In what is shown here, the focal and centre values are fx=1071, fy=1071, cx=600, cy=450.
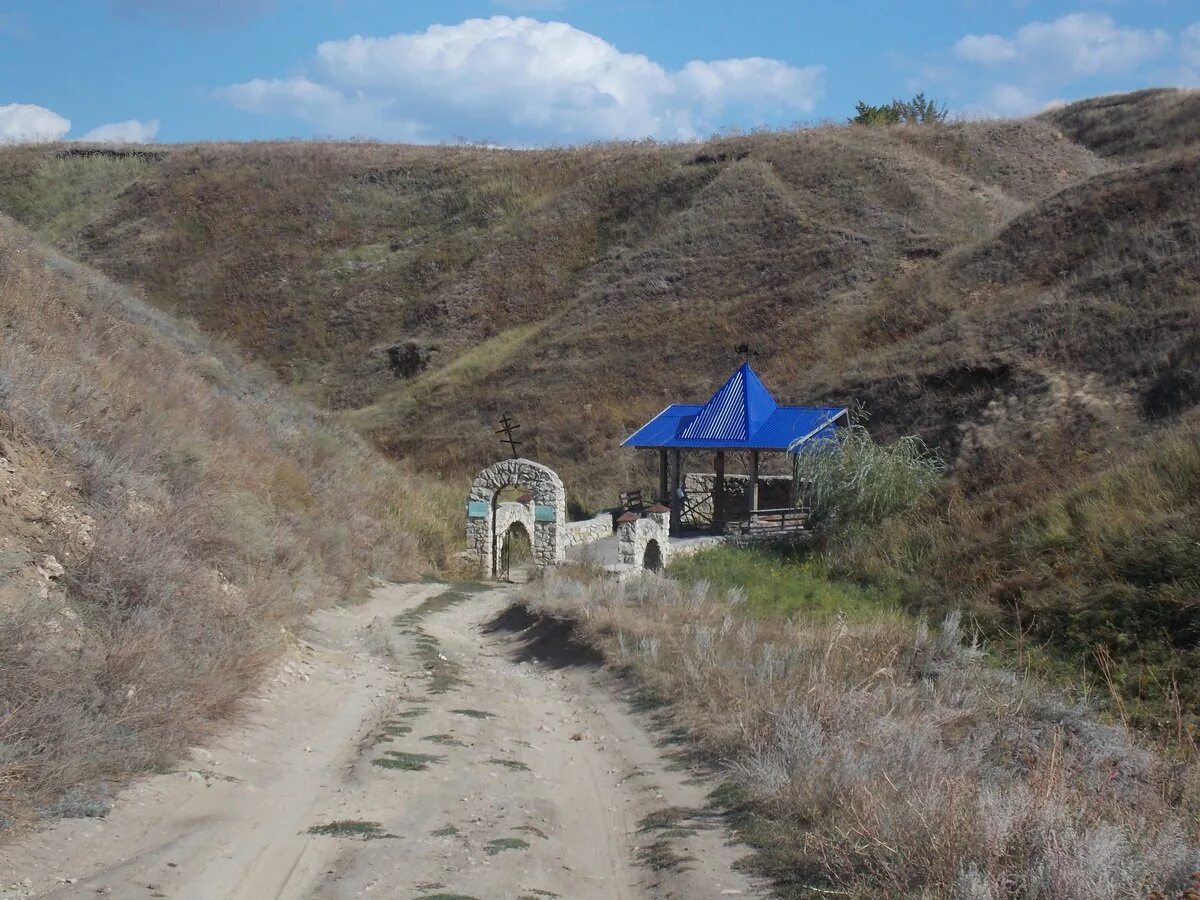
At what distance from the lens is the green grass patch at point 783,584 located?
52.4 ft

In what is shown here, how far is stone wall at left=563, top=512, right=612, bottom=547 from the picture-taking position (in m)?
23.8

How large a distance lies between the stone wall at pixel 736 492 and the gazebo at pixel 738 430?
1.55m

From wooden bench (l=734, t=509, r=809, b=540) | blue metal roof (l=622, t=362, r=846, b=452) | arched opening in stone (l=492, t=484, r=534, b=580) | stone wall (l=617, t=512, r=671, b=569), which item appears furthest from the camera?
blue metal roof (l=622, t=362, r=846, b=452)

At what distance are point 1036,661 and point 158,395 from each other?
12218mm

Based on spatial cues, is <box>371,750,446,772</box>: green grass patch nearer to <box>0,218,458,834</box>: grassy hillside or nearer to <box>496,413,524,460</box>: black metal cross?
<box>0,218,458,834</box>: grassy hillside

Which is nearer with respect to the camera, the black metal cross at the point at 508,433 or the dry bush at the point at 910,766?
the dry bush at the point at 910,766

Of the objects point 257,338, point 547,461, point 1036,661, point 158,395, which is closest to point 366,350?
point 257,338

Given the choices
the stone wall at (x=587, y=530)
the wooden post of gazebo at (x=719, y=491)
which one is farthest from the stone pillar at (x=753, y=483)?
the stone wall at (x=587, y=530)

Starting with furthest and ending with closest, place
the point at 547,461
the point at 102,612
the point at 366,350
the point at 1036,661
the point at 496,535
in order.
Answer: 1. the point at 366,350
2. the point at 547,461
3. the point at 496,535
4. the point at 1036,661
5. the point at 102,612

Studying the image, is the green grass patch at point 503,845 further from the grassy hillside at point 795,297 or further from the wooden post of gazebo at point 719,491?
the wooden post of gazebo at point 719,491

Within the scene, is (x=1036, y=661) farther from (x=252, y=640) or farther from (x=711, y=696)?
(x=252, y=640)

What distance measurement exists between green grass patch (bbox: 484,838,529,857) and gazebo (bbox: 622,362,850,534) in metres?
18.5

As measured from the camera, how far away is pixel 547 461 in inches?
1436

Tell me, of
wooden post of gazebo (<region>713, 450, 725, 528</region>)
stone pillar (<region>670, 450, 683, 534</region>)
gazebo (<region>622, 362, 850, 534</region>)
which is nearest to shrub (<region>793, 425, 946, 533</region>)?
gazebo (<region>622, 362, 850, 534</region>)
